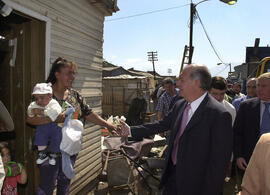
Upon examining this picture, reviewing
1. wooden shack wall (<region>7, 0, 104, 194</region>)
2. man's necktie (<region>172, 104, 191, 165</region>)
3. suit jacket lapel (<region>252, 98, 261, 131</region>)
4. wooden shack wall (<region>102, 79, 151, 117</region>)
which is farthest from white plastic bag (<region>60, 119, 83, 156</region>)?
wooden shack wall (<region>102, 79, 151, 117</region>)

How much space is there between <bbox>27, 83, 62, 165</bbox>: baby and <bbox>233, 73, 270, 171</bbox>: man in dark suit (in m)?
2.77

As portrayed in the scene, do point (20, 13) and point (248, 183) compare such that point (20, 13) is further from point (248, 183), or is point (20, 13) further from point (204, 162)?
point (248, 183)

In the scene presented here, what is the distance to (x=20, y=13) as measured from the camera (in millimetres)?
3008

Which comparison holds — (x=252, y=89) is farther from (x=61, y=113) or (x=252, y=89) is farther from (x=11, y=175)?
(x=11, y=175)

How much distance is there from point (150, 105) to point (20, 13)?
15.7 m

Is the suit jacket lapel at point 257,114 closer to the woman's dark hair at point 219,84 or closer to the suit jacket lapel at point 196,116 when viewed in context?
the woman's dark hair at point 219,84

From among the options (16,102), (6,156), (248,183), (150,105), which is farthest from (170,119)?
(150,105)

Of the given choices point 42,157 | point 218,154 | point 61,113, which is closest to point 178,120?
point 218,154

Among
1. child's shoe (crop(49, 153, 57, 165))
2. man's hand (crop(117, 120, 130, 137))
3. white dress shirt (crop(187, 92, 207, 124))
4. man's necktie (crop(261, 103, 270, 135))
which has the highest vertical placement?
white dress shirt (crop(187, 92, 207, 124))

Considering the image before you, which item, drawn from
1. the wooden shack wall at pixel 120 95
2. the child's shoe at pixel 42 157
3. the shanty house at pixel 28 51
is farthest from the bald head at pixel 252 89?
the wooden shack wall at pixel 120 95

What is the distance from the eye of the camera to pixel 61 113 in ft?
9.18

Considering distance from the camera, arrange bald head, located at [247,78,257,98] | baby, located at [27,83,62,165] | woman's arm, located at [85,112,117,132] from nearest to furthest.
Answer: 1. baby, located at [27,83,62,165]
2. woman's arm, located at [85,112,117,132]
3. bald head, located at [247,78,257,98]

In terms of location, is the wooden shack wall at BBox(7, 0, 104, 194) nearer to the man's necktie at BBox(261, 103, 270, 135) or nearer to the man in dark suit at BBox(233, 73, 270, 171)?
the man in dark suit at BBox(233, 73, 270, 171)

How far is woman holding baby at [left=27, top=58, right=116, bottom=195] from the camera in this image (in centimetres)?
273
